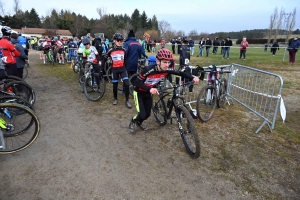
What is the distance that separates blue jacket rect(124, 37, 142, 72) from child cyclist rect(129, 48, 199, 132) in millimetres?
2667

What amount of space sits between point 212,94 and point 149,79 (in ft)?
7.50

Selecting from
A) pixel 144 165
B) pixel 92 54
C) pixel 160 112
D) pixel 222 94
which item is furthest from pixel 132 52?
pixel 144 165

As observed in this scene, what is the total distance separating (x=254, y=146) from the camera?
3.79 m

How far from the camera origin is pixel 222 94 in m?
5.65

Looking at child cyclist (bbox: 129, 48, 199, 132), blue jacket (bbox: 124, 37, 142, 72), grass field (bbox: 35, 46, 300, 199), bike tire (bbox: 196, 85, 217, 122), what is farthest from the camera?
blue jacket (bbox: 124, 37, 142, 72)

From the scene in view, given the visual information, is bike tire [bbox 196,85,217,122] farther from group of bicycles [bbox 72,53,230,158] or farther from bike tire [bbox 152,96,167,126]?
bike tire [bbox 152,96,167,126]

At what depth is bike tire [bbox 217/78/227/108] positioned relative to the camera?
219 inches

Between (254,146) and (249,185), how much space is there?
1210mm

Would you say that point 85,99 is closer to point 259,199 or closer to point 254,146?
point 254,146

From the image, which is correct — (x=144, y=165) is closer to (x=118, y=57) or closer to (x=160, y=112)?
(x=160, y=112)

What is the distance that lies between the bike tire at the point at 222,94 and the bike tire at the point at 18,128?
180 inches

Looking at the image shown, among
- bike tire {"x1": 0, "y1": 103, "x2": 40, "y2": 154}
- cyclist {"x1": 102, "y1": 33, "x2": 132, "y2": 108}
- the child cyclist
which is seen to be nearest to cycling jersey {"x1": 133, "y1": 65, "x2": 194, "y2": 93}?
the child cyclist

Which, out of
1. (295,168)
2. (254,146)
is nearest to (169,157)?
(254,146)

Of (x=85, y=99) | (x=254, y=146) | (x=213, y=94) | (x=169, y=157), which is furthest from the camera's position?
(x=85, y=99)
